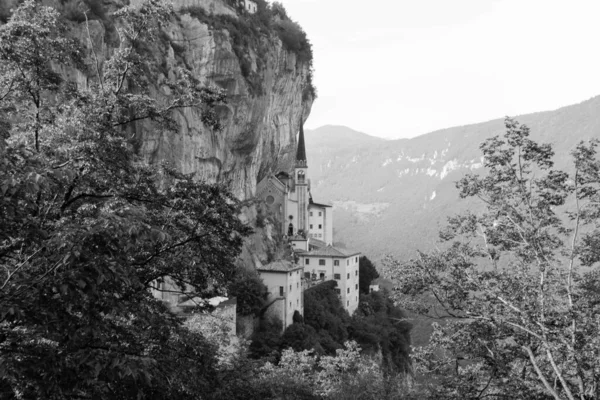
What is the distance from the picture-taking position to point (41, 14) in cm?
865

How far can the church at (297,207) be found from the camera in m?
61.0

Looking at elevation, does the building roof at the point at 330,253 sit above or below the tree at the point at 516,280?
below

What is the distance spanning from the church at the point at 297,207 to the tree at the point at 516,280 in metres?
47.7

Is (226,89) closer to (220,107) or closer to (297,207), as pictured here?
(220,107)

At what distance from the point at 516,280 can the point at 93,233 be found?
7611 mm

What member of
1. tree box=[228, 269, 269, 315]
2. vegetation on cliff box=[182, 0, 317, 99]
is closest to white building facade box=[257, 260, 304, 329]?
tree box=[228, 269, 269, 315]

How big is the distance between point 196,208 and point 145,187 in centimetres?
100

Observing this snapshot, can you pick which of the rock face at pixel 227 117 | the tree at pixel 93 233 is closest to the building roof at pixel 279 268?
the rock face at pixel 227 117

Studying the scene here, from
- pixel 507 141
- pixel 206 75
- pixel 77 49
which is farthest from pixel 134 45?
pixel 206 75

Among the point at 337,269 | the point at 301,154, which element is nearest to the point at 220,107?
the point at 337,269

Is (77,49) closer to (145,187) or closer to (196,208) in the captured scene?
(145,187)

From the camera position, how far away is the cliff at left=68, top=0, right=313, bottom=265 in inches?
1273

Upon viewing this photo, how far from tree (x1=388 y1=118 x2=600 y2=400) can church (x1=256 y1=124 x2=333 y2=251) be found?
157ft

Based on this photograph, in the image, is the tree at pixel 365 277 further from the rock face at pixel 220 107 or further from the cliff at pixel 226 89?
the rock face at pixel 220 107
